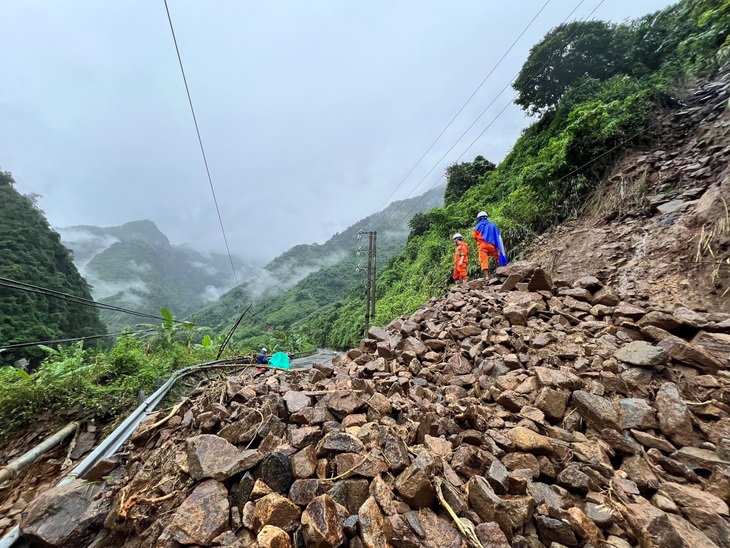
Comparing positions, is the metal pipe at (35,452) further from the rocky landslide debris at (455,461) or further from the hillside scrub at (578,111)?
the hillside scrub at (578,111)

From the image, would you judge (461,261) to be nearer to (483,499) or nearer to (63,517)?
(483,499)

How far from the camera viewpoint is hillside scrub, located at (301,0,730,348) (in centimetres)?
747

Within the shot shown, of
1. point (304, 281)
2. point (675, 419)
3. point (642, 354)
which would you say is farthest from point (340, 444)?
point (304, 281)

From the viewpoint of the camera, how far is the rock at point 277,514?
A: 140 centimetres

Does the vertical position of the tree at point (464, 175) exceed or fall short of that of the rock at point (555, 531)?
it exceeds it

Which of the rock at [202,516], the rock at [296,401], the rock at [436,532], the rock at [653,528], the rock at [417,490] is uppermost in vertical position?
the rock at [296,401]

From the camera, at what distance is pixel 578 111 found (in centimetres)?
929

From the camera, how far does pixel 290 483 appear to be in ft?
5.31

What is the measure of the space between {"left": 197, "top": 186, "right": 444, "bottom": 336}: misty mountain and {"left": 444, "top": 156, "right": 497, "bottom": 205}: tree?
3954 mm

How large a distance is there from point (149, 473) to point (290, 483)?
0.99 meters

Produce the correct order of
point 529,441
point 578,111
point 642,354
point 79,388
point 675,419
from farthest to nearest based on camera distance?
point 578,111, point 79,388, point 642,354, point 675,419, point 529,441

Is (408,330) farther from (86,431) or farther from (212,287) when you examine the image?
(212,287)

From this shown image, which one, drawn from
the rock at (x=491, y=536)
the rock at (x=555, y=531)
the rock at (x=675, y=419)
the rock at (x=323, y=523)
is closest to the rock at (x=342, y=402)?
the rock at (x=323, y=523)

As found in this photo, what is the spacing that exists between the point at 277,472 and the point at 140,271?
102934 mm
